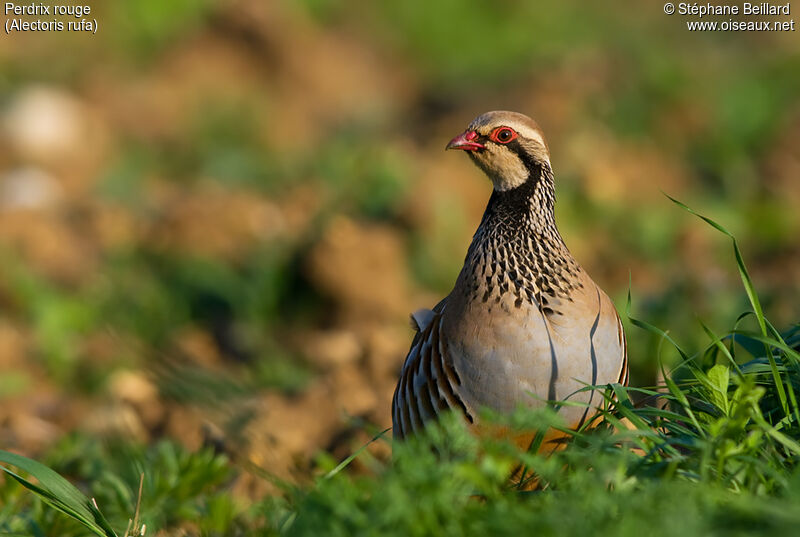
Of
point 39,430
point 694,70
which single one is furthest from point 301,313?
point 694,70

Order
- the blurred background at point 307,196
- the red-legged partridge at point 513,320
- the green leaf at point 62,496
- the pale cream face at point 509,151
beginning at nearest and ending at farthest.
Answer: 1. the green leaf at point 62,496
2. the red-legged partridge at point 513,320
3. the pale cream face at point 509,151
4. the blurred background at point 307,196

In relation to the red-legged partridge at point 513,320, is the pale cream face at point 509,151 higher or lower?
higher

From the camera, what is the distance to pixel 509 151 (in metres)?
3.43

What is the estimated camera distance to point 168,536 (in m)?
3.34

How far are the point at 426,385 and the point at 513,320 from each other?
14.0 inches

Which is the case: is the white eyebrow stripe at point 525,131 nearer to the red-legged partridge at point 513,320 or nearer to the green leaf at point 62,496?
the red-legged partridge at point 513,320

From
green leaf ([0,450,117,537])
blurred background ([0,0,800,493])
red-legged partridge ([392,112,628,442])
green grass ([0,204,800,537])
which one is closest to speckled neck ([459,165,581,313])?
red-legged partridge ([392,112,628,442])

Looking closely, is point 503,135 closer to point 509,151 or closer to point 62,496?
point 509,151

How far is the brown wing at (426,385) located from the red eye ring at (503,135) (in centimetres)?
59

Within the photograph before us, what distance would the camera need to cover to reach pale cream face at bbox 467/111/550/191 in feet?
11.3

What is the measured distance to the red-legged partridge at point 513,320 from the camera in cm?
300

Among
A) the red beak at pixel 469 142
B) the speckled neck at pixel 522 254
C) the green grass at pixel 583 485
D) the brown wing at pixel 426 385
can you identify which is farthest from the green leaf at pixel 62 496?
the red beak at pixel 469 142

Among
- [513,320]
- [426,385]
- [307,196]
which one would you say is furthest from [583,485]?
[307,196]

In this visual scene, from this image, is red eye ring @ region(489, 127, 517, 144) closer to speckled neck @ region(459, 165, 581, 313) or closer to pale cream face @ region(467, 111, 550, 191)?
pale cream face @ region(467, 111, 550, 191)
